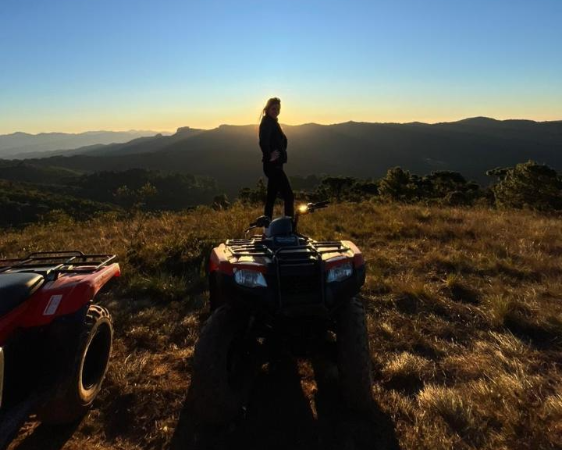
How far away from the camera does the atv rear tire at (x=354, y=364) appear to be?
272cm

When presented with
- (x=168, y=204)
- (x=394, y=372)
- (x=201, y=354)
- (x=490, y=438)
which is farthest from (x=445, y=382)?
(x=168, y=204)

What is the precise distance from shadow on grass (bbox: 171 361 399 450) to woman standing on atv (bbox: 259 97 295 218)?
3.59m

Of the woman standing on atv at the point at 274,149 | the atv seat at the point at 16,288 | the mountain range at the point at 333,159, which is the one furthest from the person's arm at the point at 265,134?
the mountain range at the point at 333,159

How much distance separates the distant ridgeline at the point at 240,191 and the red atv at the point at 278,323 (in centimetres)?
629

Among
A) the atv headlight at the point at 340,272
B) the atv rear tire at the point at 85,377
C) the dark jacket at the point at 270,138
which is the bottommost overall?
the atv rear tire at the point at 85,377

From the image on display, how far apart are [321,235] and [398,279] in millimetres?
2443

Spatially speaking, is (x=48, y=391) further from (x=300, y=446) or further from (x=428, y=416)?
(x=428, y=416)

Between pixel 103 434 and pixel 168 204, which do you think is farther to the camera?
pixel 168 204

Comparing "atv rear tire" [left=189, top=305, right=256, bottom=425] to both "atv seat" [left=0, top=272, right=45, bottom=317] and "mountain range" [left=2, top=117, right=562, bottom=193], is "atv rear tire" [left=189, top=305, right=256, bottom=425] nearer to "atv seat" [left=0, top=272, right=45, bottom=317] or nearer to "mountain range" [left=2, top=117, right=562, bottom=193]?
"atv seat" [left=0, top=272, right=45, bottom=317]

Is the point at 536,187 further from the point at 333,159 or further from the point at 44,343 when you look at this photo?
the point at 333,159

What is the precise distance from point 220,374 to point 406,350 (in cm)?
194

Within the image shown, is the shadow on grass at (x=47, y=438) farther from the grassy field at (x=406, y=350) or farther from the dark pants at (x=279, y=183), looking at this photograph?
the dark pants at (x=279, y=183)

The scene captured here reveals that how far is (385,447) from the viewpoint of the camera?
8.46 feet

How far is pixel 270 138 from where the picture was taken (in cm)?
607
